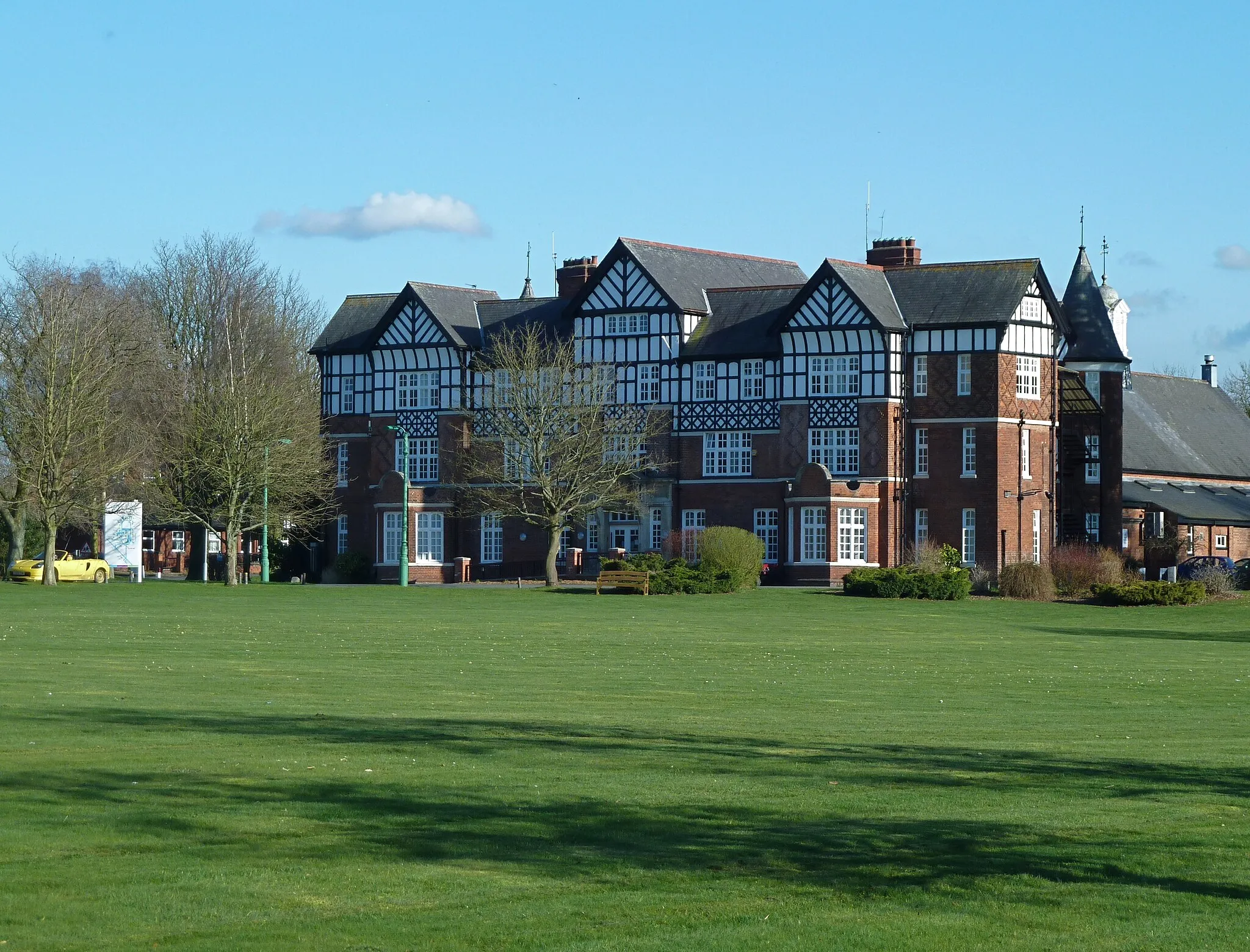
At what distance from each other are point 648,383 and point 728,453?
4192 mm

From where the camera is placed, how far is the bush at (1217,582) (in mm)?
54031

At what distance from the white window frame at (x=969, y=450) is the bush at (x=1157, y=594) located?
1264cm

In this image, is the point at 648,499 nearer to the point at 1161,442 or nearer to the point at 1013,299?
the point at 1013,299

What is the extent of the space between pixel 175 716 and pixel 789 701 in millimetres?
7414

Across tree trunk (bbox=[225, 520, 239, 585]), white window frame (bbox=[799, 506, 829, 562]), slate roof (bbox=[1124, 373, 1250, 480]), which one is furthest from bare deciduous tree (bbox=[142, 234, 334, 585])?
slate roof (bbox=[1124, 373, 1250, 480])

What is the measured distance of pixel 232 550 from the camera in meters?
62.8

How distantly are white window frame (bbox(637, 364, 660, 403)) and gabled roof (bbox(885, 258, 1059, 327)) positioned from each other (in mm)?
9442

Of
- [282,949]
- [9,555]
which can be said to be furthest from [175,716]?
[9,555]

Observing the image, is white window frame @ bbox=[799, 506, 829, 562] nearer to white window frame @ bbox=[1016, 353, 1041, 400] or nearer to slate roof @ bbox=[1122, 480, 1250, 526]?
white window frame @ bbox=[1016, 353, 1041, 400]

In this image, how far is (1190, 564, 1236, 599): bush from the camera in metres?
54.0

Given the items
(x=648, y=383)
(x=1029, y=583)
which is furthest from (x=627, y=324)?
(x=1029, y=583)

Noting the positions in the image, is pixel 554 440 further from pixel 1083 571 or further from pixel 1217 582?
pixel 1217 582

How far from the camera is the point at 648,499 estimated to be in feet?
223

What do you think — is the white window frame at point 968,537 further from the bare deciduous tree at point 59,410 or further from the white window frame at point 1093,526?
the bare deciduous tree at point 59,410
